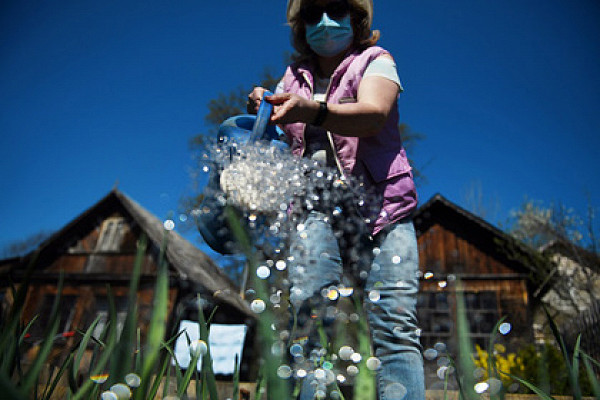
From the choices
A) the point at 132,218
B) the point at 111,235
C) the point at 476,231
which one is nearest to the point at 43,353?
the point at 476,231

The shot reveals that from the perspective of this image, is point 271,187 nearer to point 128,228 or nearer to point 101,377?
point 101,377

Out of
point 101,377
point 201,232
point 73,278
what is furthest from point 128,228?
point 101,377

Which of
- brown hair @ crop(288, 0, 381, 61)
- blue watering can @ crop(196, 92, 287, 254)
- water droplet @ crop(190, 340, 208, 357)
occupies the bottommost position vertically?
water droplet @ crop(190, 340, 208, 357)

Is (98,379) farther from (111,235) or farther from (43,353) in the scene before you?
(111,235)

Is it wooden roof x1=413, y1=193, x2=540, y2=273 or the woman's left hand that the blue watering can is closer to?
the woman's left hand

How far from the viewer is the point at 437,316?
955 cm

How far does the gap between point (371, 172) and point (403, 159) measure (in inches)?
7.4

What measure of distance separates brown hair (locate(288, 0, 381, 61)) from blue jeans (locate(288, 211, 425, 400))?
3.05ft

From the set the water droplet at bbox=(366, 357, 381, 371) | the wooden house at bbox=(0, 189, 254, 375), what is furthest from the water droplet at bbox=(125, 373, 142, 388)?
the wooden house at bbox=(0, 189, 254, 375)

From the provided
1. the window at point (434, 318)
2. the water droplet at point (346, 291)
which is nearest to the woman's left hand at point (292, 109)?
the water droplet at point (346, 291)

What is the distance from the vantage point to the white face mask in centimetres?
188

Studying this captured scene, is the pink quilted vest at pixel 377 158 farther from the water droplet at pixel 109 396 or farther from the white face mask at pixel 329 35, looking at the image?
the water droplet at pixel 109 396

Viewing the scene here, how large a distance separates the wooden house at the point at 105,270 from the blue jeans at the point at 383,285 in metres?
9.00

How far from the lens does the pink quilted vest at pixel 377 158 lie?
1646 millimetres
